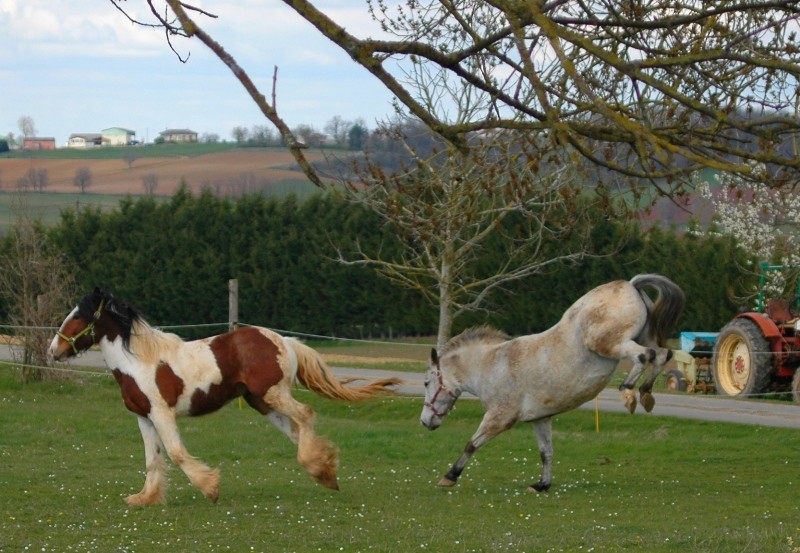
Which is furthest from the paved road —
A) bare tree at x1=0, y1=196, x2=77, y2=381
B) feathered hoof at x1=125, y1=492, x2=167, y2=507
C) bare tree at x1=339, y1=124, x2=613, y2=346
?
feathered hoof at x1=125, y1=492, x2=167, y2=507

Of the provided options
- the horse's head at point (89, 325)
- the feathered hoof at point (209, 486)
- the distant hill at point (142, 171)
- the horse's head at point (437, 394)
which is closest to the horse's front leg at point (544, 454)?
the horse's head at point (437, 394)

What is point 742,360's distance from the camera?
20.8 meters

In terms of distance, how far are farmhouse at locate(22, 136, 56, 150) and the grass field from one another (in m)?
56.7

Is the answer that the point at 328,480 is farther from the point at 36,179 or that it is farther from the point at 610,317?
the point at 36,179

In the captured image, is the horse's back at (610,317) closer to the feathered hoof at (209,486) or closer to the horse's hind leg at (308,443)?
the horse's hind leg at (308,443)

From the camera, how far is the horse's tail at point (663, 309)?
1020 cm

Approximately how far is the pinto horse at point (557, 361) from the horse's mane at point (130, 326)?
107 inches

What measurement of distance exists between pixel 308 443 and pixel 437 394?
1.73 metres

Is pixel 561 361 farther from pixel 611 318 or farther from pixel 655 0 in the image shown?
pixel 655 0

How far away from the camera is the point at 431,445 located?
48.9 ft

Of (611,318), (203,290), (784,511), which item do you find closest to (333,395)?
(611,318)

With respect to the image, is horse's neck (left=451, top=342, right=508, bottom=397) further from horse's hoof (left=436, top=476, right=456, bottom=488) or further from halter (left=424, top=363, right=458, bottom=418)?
horse's hoof (left=436, top=476, right=456, bottom=488)

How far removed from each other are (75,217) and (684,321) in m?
17.7

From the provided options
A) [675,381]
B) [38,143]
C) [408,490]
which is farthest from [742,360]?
[38,143]
